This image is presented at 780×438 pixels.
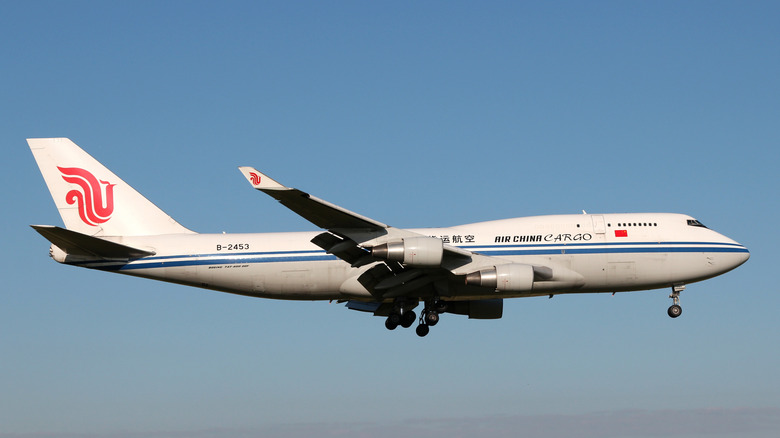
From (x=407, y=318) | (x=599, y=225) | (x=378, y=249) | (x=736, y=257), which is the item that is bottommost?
(x=407, y=318)

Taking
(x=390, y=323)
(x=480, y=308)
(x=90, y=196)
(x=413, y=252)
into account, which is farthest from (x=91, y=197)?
(x=480, y=308)

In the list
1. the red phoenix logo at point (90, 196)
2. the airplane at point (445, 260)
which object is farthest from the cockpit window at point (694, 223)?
the red phoenix logo at point (90, 196)

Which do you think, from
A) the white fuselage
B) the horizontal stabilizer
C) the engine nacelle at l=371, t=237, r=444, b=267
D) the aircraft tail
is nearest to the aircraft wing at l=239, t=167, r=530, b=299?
the engine nacelle at l=371, t=237, r=444, b=267

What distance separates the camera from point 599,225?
4347cm

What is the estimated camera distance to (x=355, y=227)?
3941 centimetres

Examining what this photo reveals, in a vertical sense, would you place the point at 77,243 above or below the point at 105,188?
below

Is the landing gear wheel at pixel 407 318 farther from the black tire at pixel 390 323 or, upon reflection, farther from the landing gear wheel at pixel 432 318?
the landing gear wheel at pixel 432 318

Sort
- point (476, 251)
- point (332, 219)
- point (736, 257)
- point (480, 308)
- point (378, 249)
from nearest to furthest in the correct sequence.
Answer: point (332, 219)
point (378, 249)
point (476, 251)
point (736, 257)
point (480, 308)

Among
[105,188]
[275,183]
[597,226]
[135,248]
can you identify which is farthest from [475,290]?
[105,188]

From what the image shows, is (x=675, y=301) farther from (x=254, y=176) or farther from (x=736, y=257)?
(x=254, y=176)

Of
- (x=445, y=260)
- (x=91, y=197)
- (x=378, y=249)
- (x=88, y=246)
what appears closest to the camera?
(x=378, y=249)

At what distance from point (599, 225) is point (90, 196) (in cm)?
2449

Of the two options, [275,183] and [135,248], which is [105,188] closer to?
[135,248]

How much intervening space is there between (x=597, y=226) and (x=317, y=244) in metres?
13.0
